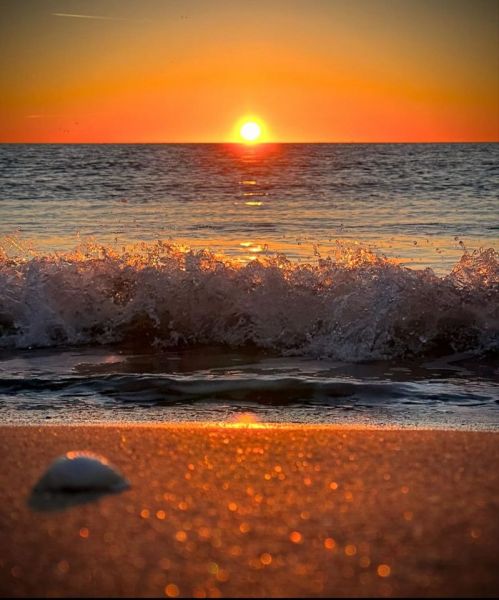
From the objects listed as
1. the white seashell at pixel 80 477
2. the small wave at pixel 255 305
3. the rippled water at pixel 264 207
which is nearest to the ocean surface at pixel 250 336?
the small wave at pixel 255 305

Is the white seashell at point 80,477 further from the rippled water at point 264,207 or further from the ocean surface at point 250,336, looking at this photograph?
the rippled water at point 264,207

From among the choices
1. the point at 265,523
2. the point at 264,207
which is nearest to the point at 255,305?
the point at 265,523

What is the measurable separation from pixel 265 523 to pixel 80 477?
58 centimetres

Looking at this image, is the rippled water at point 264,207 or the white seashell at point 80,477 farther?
the rippled water at point 264,207

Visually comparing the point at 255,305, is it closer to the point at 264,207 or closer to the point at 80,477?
the point at 80,477

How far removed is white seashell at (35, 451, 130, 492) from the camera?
2514 millimetres

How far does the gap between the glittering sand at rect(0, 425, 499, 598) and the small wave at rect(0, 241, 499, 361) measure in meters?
3.94

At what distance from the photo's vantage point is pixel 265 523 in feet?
7.47

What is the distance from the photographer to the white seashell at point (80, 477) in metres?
2.51

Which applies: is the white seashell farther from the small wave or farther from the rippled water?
the rippled water

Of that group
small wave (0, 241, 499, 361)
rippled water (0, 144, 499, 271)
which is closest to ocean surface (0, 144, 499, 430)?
small wave (0, 241, 499, 361)

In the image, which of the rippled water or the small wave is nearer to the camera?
the small wave

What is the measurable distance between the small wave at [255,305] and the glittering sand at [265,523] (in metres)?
3.94

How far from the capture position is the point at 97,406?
5.10 meters
